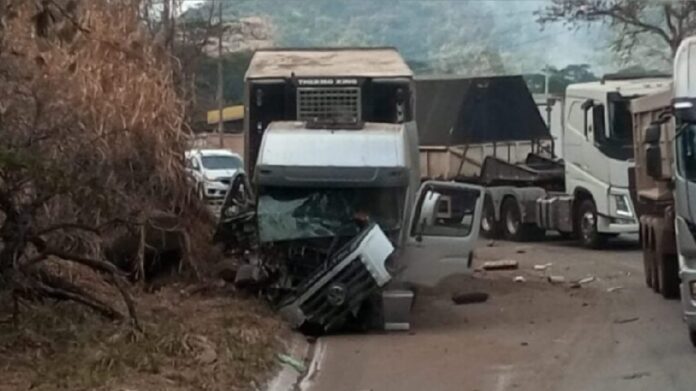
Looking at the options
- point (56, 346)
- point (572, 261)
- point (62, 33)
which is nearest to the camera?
point (62, 33)

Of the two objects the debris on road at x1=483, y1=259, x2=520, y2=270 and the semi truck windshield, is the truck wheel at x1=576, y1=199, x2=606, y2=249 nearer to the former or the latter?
the semi truck windshield

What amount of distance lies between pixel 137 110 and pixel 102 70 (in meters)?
0.62

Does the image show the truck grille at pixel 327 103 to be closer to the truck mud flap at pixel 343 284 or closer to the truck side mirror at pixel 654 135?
the truck mud flap at pixel 343 284

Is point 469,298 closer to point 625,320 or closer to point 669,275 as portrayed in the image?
point 669,275

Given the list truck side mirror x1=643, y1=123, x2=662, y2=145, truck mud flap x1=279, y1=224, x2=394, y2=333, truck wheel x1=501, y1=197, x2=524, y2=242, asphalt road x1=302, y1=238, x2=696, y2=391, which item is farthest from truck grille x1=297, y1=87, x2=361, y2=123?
truck wheel x1=501, y1=197, x2=524, y2=242

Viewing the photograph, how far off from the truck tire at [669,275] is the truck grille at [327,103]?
448cm

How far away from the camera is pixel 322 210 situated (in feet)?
54.1

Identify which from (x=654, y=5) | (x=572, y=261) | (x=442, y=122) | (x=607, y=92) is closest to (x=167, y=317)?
(x=572, y=261)

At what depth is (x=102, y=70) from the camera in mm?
16812

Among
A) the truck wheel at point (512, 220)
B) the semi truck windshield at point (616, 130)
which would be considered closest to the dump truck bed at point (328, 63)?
the semi truck windshield at point (616, 130)

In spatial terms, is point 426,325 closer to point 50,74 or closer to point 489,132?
point 50,74

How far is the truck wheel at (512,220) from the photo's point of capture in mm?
29859

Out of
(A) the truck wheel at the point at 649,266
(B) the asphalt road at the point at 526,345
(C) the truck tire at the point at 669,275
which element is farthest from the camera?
(A) the truck wheel at the point at 649,266

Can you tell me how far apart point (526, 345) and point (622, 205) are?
11.7 meters
